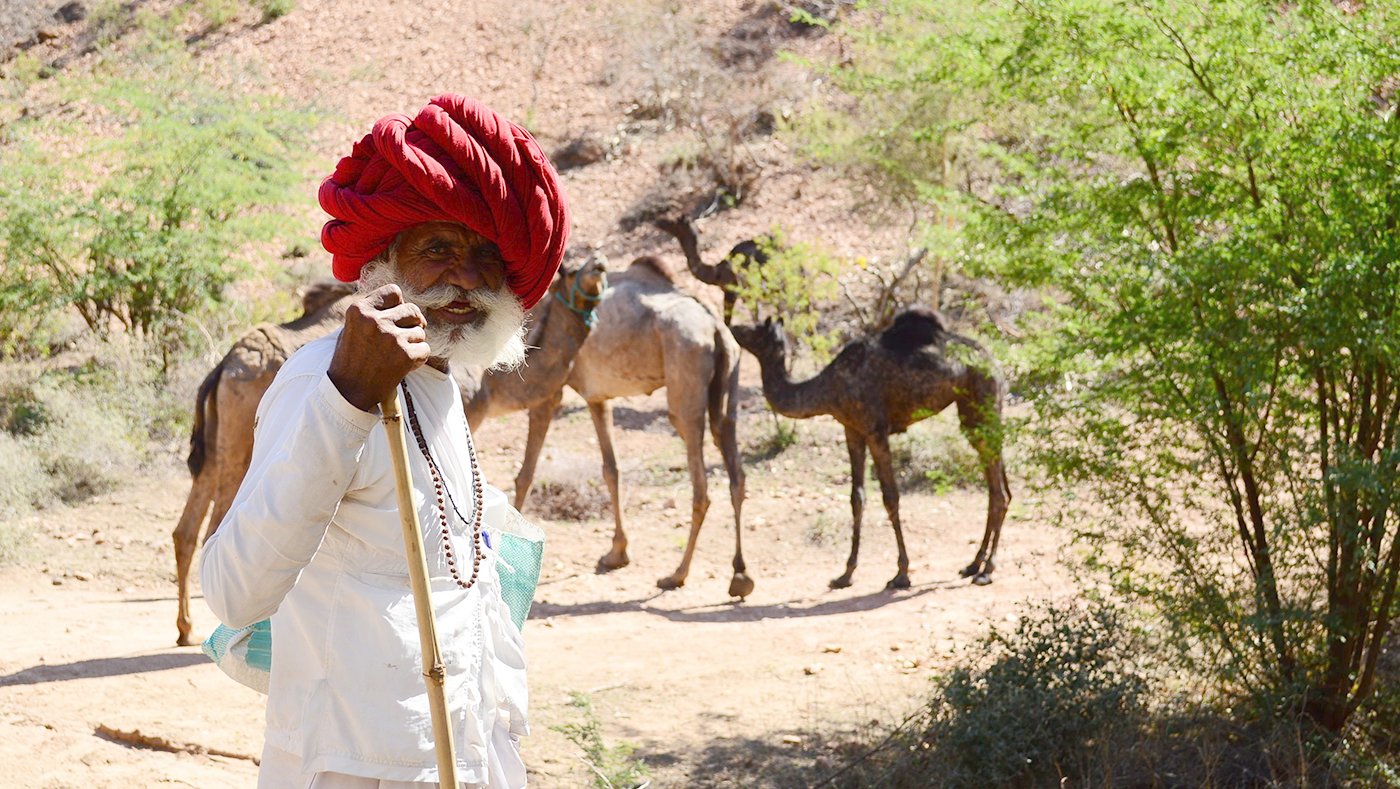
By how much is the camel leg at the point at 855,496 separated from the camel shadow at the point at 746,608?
321 millimetres

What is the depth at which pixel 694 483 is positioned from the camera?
9.87 meters

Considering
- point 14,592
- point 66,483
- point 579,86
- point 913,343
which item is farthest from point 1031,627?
point 579,86

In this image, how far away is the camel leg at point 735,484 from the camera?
9.36m

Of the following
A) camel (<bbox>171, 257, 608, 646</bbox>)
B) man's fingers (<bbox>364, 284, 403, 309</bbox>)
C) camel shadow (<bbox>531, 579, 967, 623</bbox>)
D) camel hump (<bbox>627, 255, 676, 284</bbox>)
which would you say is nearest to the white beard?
man's fingers (<bbox>364, 284, 403, 309</bbox>)

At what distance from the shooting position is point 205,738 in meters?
5.60

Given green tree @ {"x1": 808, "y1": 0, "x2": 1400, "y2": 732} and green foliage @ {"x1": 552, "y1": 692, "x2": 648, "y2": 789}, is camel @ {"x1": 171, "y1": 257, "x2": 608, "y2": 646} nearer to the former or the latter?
green foliage @ {"x1": 552, "y1": 692, "x2": 648, "y2": 789}

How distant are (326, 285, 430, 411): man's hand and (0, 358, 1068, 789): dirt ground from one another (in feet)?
12.1

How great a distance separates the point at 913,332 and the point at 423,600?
806cm

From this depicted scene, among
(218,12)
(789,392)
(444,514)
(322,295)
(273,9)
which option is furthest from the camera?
(273,9)

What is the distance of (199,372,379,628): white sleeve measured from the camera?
2.07 metres

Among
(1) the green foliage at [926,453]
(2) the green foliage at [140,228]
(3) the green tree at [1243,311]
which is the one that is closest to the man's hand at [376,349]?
(3) the green tree at [1243,311]

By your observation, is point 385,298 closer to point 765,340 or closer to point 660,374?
point 765,340

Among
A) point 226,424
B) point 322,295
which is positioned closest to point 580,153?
point 322,295

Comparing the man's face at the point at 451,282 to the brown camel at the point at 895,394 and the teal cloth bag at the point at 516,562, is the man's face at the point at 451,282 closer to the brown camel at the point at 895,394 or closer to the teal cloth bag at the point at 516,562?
the teal cloth bag at the point at 516,562
